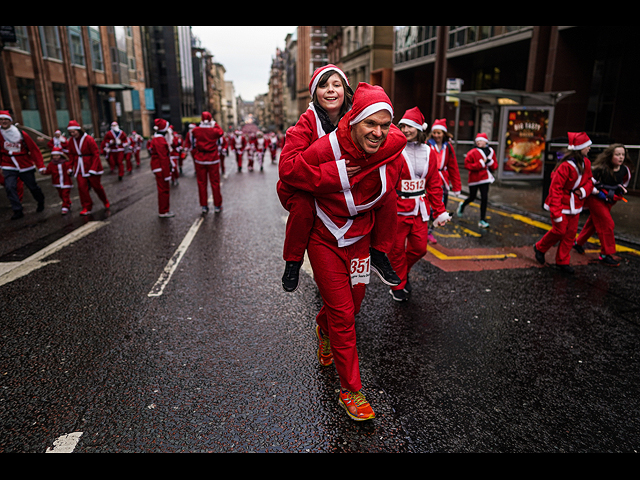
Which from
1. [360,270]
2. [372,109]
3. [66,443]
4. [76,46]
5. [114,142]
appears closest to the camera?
[372,109]

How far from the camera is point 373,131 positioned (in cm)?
252

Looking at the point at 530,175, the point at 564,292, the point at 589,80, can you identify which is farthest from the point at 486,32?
the point at 564,292

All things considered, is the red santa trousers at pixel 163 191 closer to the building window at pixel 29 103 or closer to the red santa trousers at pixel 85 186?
the red santa trousers at pixel 85 186

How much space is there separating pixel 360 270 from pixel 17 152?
29.9ft

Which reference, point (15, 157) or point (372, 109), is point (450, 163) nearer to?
point (372, 109)

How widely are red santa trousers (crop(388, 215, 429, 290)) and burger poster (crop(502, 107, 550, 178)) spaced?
10989mm

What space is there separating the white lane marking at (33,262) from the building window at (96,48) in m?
34.2

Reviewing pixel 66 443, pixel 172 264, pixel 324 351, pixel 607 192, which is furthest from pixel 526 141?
pixel 66 443

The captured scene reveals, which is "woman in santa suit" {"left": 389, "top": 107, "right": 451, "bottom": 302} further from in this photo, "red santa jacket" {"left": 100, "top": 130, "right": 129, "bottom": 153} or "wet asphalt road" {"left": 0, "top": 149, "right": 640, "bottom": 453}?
"red santa jacket" {"left": 100, "top": 130, "right": 129, "bottom": 153}

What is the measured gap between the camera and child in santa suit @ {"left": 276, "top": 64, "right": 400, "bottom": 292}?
279cm

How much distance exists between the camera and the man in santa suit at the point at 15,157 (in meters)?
8.98

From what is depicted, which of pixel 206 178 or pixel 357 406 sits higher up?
pixel 206 178

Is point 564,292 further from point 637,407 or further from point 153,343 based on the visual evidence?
point 153,343
